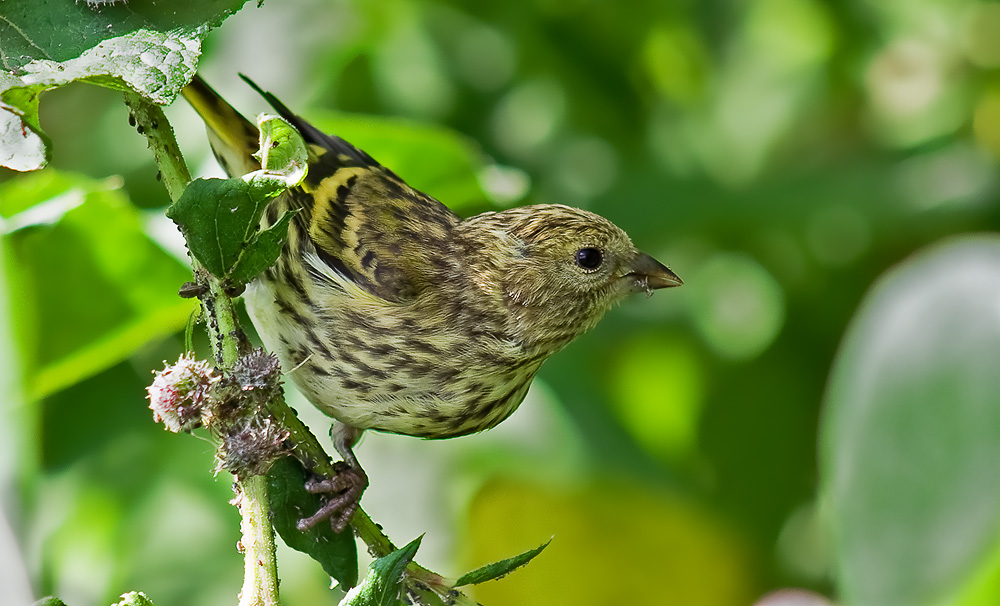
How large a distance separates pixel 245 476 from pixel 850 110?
270 centimetres

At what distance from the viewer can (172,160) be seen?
1329 millimetres

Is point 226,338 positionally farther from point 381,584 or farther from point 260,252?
point 381,584

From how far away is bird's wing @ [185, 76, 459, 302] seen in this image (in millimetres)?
2113

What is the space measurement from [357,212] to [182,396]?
3.33 feet

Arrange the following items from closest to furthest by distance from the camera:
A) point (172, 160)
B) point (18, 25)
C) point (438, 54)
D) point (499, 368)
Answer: point (18, 25) → point (172, 160) → point (499, 368) → point (438, 54)

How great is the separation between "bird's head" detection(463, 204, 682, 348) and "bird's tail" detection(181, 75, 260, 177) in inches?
20.6

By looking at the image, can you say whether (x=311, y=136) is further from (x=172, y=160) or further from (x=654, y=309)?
(x=654, y=309)

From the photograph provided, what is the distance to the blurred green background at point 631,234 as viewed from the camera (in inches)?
99.9

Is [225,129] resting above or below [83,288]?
above

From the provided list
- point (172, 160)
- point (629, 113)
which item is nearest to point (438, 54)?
point (629, 113)

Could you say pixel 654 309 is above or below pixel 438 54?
below

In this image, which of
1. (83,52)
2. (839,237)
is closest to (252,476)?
(83,52)

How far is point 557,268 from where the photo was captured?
2.35 metres

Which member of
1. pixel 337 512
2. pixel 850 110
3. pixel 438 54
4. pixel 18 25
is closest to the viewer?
pixel 18 25
